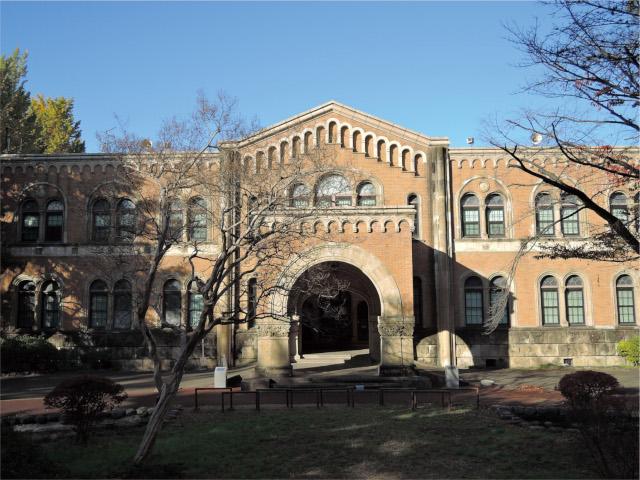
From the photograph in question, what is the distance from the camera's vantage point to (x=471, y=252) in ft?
97.6

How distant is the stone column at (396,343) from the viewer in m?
23.2

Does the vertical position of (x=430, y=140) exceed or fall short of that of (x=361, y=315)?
it exceeds it

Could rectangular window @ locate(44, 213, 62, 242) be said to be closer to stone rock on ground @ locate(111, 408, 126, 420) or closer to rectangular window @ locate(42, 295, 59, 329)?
rectangular window @ locate(42, 295, 59, 329)

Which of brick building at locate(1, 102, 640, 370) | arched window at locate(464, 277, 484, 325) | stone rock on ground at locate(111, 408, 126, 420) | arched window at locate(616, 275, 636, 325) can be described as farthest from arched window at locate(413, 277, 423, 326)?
stone rock on ground at locate(111, 408, 126, 420)

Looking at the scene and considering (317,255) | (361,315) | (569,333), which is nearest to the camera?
(317,255)

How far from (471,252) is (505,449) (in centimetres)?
1799

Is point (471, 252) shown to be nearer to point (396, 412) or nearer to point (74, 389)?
point (396, 412)

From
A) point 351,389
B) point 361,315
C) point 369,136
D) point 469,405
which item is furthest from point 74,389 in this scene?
point 361,315

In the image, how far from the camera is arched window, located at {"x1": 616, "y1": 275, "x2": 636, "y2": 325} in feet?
97.2

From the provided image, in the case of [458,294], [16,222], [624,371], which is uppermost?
[16,222]

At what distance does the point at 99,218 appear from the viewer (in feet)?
101

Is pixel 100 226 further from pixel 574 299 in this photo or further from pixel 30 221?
pixel 574 299

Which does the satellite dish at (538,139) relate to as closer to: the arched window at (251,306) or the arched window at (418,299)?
the arched window at (251,306)

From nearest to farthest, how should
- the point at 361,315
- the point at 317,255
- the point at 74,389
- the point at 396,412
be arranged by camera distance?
the point at 74,389, the point at 396,412, the point at 317,255, the point at 361,315
